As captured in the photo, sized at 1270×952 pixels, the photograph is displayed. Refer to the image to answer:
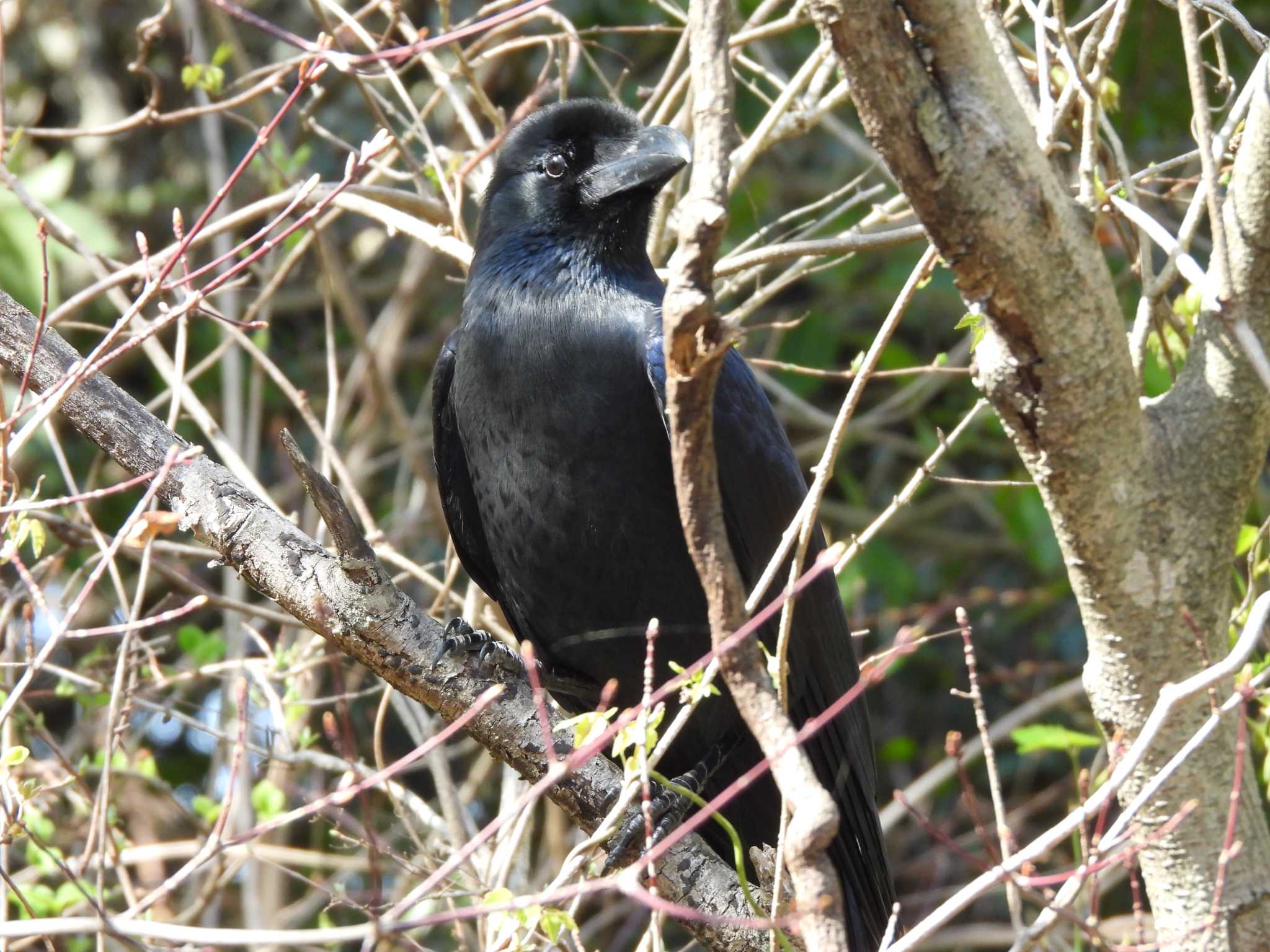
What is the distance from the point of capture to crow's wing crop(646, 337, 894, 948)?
2910 mm

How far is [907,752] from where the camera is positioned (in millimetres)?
5461

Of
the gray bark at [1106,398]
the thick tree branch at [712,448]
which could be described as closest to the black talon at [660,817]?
the gray bark at [1106,398]

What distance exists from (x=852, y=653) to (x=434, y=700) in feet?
3.49

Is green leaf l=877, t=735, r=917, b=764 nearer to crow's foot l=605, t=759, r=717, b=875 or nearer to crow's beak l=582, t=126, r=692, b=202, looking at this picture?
crow's foot l=605, t=759, r=717, b=875

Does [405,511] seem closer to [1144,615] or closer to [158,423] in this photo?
[158,423]

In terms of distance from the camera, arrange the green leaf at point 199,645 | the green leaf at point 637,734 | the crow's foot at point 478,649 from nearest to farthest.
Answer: the green leaf at point 637,734
the crow's foot at point 478,649
the green leaf at point 199,645

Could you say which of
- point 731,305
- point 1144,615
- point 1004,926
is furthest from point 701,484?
point 1004,926

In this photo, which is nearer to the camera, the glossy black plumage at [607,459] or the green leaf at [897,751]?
the glossy black plumage at [607,459]

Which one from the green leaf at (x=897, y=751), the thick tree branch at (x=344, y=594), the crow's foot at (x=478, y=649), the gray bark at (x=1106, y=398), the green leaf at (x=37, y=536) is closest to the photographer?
the gray bark at (x=1106, y=398)

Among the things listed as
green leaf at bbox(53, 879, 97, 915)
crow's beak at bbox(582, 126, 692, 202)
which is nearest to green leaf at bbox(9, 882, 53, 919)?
green leaf at bbox(53, 879, 97, 915)

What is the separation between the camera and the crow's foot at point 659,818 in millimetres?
2736

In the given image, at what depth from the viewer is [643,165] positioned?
10.1ft

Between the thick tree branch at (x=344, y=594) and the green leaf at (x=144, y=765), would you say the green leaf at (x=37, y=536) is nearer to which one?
the thick tree branch at (x=344, y=594)

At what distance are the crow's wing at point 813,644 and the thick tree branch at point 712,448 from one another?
139 centimetres
